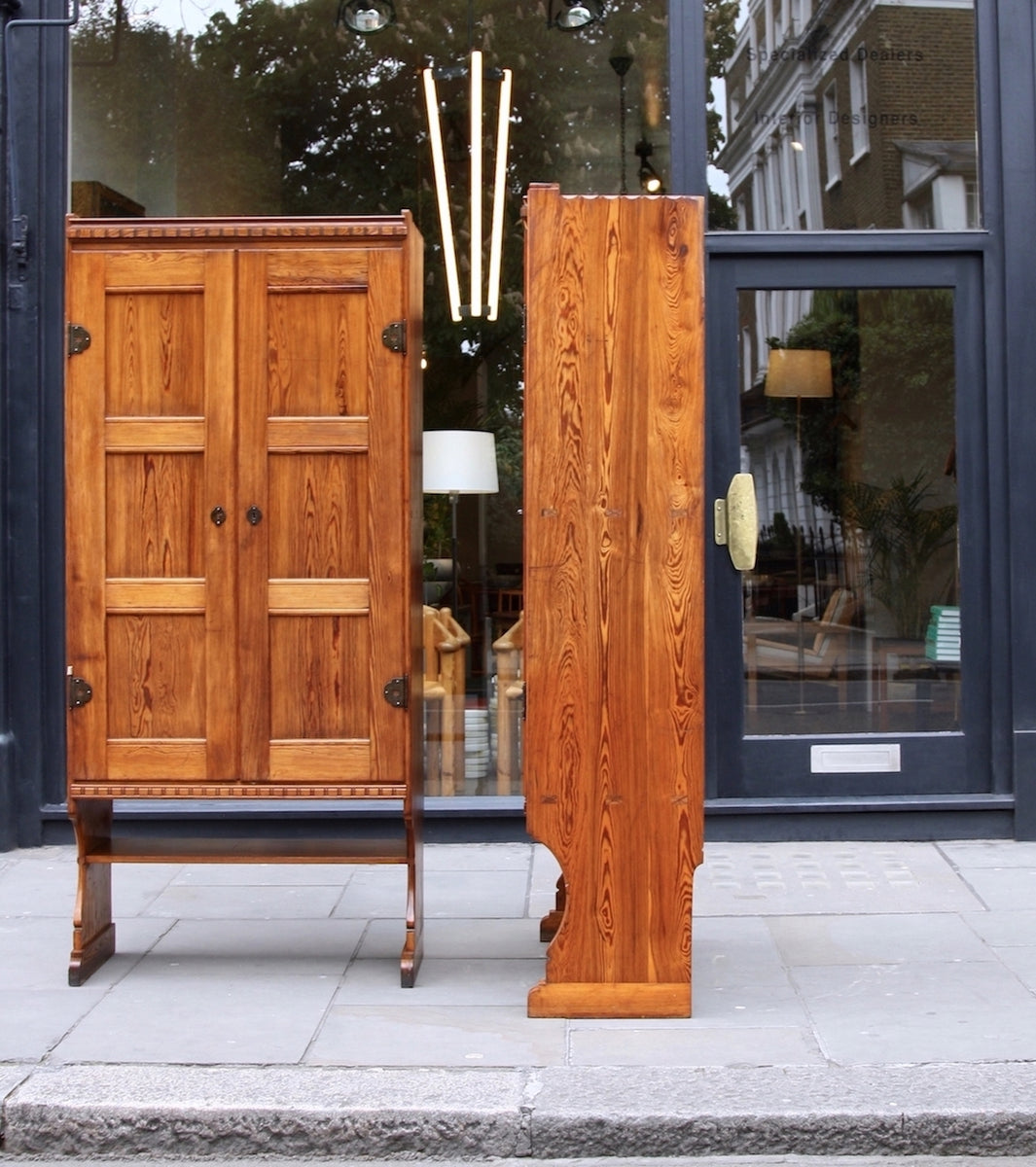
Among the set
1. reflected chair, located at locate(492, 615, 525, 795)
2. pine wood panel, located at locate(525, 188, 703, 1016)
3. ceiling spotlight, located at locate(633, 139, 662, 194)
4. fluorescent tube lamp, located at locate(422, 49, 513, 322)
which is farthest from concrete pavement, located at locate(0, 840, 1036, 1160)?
ceiling spotlight, located at locate(633, 139, 662, 194)

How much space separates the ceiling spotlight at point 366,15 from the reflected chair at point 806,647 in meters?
3.62

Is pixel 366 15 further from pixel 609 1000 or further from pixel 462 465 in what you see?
pixel 609 1000

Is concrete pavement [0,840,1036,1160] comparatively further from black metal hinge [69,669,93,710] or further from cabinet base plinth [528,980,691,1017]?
black metal hinge [69,669,93,710]

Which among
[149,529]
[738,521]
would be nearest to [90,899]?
[149,529]

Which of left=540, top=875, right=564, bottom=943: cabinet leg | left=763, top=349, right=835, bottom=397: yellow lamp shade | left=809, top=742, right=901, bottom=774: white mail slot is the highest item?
left=763, top=349, right=835, bottom=397: yellow lamp shade

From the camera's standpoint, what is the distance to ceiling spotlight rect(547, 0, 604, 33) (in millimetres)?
7551

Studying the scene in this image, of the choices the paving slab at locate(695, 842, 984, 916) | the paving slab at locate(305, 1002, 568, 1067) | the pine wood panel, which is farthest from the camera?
the paving slab at locate(695, 842, 984, 916)

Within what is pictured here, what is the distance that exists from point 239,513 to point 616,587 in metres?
1.35

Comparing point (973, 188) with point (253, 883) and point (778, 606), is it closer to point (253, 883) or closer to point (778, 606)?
point (778, 606)

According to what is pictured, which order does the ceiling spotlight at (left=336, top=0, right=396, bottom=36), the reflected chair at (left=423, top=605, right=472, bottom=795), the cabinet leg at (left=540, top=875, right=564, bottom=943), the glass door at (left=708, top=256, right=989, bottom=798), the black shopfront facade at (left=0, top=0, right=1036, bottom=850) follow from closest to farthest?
the cabinet leg at (left=540, top=875, right=564, bottom=943), the black shopfront facade at (left=0, top=0, right=1036, bottom=850), the glass door at (left=708, top=256, right=989, bottom=798), the reflected chair at (left=423, top=605, right=472, bottom=795), the ceiling spotlight at (left=336, top=0, right=396, bottom=36)

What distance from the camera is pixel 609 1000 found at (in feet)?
15.5

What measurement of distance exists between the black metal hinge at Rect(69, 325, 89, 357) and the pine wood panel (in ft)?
5.14

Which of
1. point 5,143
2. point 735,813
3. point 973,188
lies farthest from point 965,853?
point 5,143

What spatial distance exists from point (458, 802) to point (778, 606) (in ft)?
6.13
